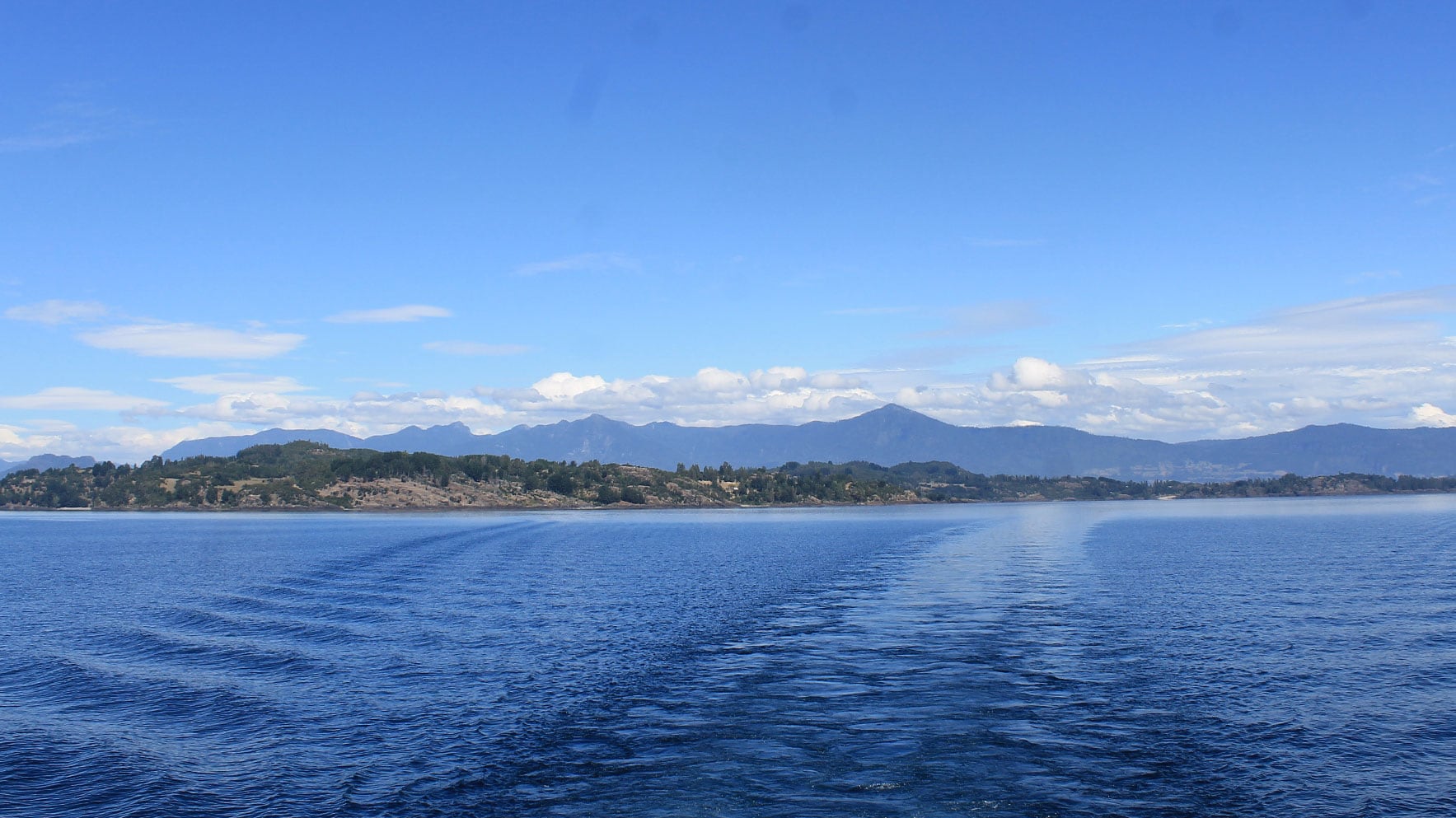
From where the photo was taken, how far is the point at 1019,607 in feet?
202

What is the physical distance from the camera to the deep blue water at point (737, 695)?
1046 inches

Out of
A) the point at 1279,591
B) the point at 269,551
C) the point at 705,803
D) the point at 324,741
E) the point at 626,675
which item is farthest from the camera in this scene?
the point at 269,551

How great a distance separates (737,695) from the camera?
37.8 meters

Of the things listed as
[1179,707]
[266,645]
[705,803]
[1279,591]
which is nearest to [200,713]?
[266,645]

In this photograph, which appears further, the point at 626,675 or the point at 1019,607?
the point at 1019,607

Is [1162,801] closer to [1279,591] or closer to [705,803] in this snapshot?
[705,803]

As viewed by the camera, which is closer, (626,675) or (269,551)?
(626,675)

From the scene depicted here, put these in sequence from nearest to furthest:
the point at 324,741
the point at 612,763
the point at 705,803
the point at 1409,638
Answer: the point at 705,803 < the point at 612,763 < the point at 324,741 < the point at 1409,638

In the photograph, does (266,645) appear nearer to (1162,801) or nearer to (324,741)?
(324,741)

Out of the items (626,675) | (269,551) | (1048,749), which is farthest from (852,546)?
(1048,749)

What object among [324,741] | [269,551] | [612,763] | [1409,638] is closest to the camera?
[612,763]

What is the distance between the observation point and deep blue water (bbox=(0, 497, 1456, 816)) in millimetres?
26578

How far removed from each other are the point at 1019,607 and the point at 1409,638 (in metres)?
20.9

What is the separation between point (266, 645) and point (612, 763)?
2947cm
